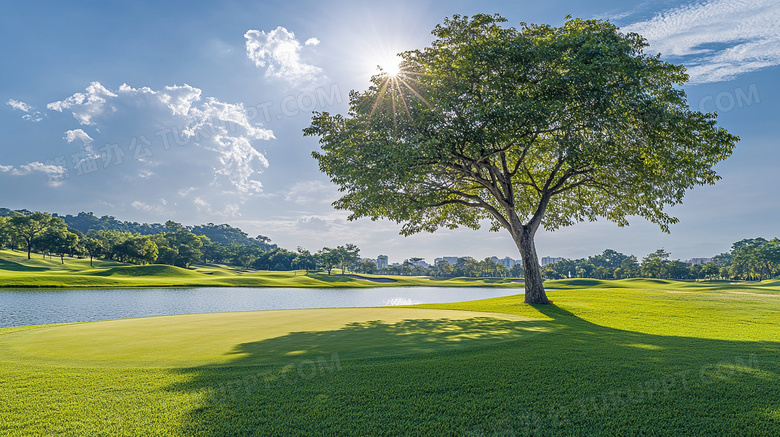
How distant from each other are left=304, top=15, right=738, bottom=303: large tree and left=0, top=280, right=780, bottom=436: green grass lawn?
1016 cm

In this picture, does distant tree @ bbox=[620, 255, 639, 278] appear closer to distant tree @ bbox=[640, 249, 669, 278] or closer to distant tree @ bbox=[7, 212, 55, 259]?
distant tree @ bbox=[640, 249, 669, 278]

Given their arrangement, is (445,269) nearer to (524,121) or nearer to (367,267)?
(367,267)

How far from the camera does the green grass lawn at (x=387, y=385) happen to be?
4.39m

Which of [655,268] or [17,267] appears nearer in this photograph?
[17,267]

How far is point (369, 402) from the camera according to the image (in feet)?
16.5

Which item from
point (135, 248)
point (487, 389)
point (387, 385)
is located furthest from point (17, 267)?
point (487, 389)

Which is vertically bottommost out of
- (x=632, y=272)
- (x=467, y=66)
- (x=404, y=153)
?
(x=632, y=272)

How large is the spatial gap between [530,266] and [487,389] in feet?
→ 57.2

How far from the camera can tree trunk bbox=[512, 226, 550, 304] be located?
21.5 metres

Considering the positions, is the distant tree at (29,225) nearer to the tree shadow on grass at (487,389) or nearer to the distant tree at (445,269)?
the tree shadow on grass at (487,389)

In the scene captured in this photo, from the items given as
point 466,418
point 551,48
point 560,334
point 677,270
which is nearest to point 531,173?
point 551,48

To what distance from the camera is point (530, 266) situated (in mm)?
21641

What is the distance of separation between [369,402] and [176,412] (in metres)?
2.40

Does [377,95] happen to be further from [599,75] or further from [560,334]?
[560,334]
